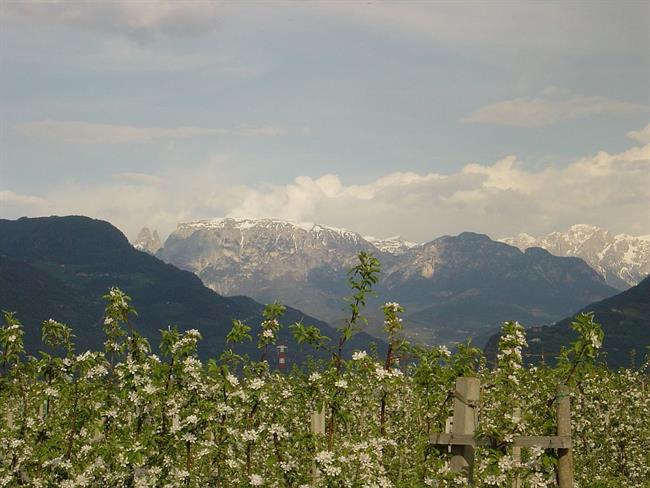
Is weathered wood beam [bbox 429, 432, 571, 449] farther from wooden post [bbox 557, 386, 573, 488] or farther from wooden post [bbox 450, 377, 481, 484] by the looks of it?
wooden post [bbox 557, 386, 573, 488]

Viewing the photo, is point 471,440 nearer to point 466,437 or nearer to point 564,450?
point 466,437

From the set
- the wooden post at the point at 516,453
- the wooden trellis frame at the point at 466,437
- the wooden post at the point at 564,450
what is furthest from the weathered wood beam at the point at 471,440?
the wooden post at the point at 564,450

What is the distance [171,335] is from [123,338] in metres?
1.71

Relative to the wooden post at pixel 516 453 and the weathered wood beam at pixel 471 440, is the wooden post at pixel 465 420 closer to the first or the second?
the weathered wood beam at pixel 471 440

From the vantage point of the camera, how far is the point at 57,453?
1639 centimetres

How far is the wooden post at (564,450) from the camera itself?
13703mm

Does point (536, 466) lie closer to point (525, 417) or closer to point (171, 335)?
point (525, 417)

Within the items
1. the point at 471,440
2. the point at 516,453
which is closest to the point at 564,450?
the point at 516,453

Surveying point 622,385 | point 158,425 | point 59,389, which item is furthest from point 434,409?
point 622,385

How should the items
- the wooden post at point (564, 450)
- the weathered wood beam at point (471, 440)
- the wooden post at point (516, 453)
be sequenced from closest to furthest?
the weathered wood beam at point (471, 440) < the wooden post at point (516, 453) < the wooden post at point (564, 450)

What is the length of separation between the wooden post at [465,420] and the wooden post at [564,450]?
163 centimetres

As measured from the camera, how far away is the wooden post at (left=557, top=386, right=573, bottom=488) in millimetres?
13703

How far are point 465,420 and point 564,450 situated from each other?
205 cm

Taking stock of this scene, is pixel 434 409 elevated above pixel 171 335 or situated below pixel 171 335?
below
